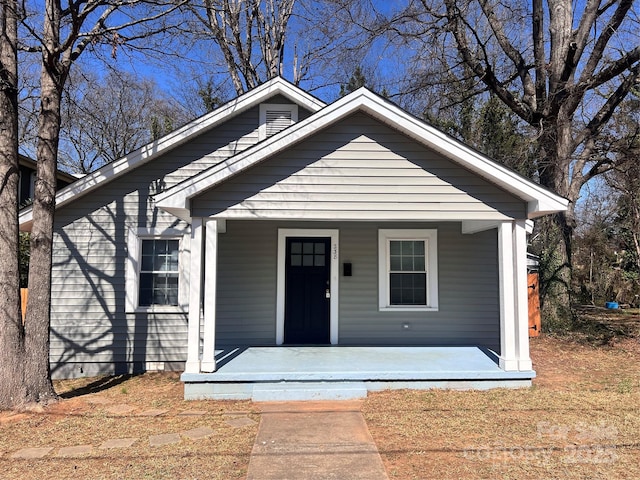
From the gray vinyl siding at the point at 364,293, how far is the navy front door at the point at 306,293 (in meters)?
0.27

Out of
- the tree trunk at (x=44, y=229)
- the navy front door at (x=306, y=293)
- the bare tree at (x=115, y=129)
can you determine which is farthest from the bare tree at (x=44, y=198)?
the bare tree at (x=115, y=129)

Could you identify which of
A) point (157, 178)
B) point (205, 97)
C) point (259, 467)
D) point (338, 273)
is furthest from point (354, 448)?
point (205, 97)

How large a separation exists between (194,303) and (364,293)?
333cm

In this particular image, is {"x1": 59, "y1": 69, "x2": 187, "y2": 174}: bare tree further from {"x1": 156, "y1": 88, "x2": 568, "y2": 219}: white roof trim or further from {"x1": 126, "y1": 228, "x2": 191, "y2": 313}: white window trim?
{"x1": 156, "y1": 88, "x2": 568, "y2": 219}: white roof trim

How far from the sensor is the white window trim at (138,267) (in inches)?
301

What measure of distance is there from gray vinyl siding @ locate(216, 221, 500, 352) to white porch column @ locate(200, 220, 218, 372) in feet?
6.10

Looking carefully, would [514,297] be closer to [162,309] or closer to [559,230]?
[559,230]

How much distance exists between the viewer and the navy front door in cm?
800

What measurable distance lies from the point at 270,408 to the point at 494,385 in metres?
3.19

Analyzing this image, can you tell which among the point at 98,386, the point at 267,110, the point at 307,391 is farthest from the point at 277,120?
the point at 98,386

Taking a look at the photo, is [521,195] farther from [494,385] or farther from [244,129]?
[244,129]

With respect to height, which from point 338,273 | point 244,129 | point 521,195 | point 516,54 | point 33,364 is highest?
point 516,54

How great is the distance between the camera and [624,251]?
1864cm

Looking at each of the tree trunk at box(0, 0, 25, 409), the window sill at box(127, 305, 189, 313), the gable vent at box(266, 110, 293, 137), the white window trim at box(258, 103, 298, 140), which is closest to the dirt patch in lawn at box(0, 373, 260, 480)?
the tree trunk at box(0, 0, 25, 409)
